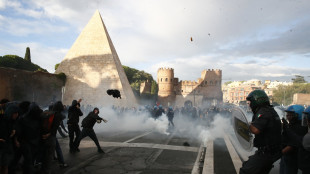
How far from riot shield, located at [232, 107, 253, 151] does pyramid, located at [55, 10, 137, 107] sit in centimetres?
2821

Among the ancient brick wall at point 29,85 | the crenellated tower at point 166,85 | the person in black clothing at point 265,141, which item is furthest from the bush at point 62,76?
the crenellated tower at point 166,85

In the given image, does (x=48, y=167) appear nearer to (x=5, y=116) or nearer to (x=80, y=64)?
(x=5, y=116)

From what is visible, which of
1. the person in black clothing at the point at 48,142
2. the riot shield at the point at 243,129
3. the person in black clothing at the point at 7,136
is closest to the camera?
the riot shield at the point at 243,129

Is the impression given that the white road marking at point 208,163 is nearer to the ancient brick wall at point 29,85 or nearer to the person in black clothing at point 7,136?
the person in black clothing at point 7,136

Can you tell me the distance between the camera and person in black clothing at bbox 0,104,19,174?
12.0 feet

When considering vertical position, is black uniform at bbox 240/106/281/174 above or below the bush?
below

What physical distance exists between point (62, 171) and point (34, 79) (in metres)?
27.6

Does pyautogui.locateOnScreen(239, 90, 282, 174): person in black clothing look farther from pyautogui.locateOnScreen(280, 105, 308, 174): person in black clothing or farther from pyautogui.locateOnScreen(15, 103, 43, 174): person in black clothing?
pyautogui.locateOnScreen(15, 103, 43, 174): person in black clothing

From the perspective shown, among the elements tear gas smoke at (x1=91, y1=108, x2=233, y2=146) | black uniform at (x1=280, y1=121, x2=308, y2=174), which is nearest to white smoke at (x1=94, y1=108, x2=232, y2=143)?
tear gas smoke at (x1=91, y1=108, x2=233, y2=146)

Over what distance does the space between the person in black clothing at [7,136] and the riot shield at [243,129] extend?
12.1 ft

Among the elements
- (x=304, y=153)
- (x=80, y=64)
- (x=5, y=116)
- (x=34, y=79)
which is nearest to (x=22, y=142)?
(x=5, y=116)

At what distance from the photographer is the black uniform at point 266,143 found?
299cm

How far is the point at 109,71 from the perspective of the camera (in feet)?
111

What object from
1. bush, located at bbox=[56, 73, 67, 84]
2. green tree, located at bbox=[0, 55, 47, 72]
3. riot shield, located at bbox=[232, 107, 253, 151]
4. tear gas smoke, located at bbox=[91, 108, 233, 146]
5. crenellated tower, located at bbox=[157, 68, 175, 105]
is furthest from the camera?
crenellated tower, located at bbox=[157, 68, 175, 105]
